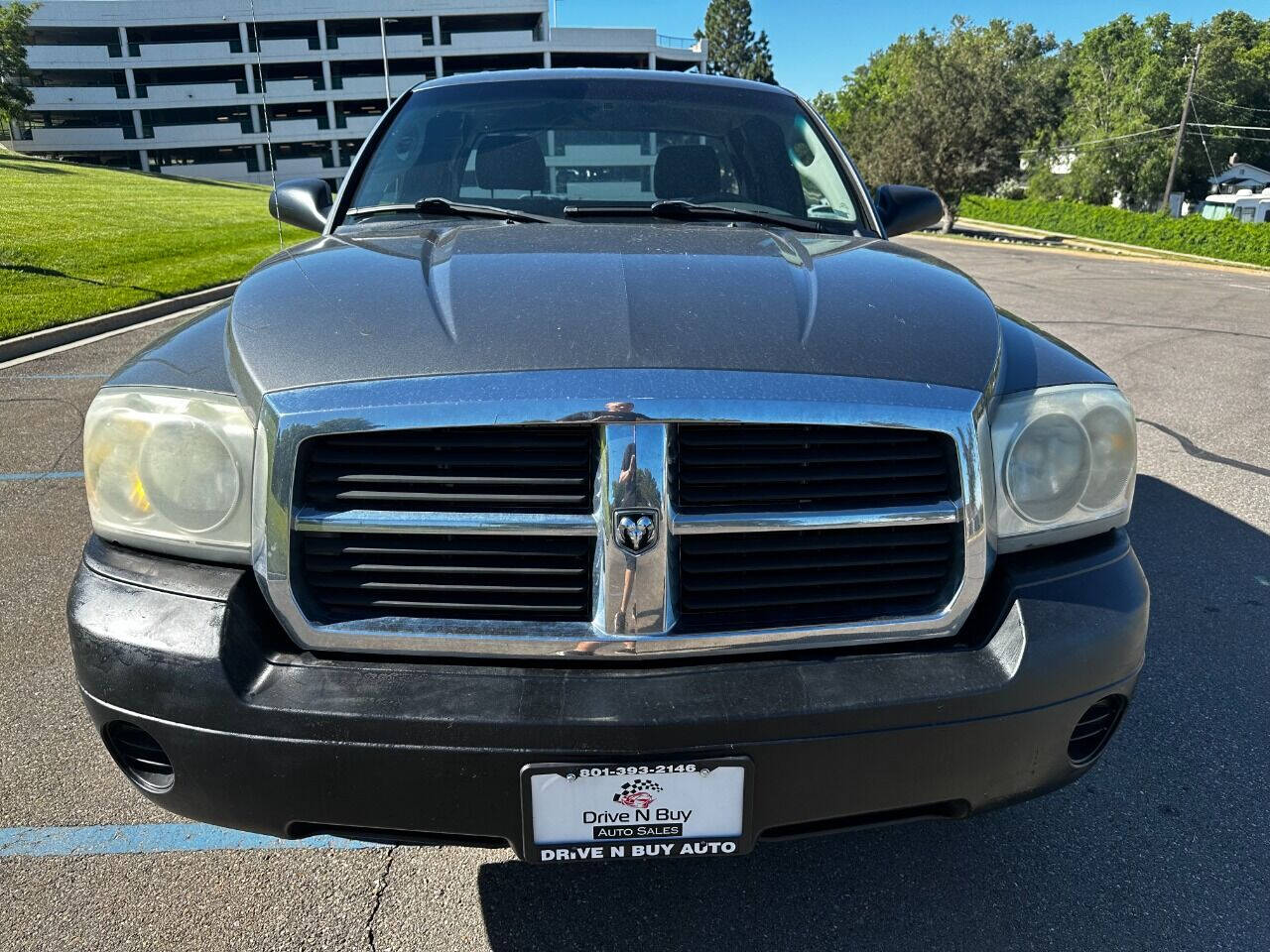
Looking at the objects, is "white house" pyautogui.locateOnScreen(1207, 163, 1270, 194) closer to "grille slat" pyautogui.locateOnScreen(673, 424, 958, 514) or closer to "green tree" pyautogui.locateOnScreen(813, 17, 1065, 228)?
"green tree" pyautogui.locateOnScreen(813, 17, 1065, 228)

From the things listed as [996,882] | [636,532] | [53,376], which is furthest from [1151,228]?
[636,532]

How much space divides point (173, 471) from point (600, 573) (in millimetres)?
819

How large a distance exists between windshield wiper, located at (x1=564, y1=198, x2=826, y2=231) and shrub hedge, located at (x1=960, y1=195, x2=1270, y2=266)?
134 ft

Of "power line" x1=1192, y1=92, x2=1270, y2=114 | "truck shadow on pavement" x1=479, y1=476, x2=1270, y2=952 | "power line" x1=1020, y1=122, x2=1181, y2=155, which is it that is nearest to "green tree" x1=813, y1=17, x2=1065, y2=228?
"power line" x1=1020, y1=122, x2=1181, y2=155

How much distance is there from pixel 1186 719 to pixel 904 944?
138cm

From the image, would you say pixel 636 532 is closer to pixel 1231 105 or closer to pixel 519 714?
pixel 519 714

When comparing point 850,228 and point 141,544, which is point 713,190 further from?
point 141,544

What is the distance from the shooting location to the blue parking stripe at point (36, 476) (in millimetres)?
4746

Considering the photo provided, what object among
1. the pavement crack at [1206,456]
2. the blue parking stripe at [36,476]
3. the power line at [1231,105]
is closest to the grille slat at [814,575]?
the blue parking stripe at [36,476]

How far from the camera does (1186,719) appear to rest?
9.14 feet

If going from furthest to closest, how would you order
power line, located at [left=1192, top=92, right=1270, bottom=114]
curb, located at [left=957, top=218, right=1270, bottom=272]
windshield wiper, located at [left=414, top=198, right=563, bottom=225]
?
power line, located at [left=1192, top=92, right=1270, bottom=114], curb, located at [left=957, top=218, right=1270, bottom=272], windshield wiper, located at [left=414, top=198, right=563, bottom=225]

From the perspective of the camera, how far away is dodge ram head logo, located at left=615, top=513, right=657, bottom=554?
5.15 ft

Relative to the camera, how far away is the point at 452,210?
274 cm

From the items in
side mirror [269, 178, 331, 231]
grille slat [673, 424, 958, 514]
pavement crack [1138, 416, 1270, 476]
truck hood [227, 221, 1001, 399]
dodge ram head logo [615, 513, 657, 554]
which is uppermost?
side mirror [269, 178, 331, 231]
